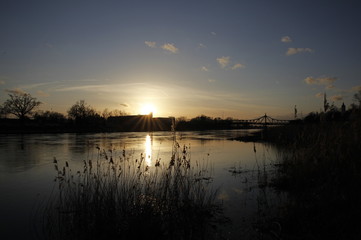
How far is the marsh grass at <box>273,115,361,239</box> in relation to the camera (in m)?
4.80

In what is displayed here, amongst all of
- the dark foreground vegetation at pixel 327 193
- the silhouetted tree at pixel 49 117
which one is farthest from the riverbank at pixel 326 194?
the silhouetted tree at pixel 49 117

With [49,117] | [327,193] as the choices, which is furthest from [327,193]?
[49,117]

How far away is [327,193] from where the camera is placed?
6.10m

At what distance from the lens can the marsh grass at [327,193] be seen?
480 cm

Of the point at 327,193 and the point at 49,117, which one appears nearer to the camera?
the point at 327,193

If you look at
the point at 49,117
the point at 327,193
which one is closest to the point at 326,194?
the point at 327,193

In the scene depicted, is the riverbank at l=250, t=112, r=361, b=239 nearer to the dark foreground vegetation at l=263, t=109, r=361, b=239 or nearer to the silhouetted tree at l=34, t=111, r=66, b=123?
the dark foreground vegetation at l=263, t=109, r=361, b=239

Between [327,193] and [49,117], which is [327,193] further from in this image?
[49,117]

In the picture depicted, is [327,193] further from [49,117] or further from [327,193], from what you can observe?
[49,117]

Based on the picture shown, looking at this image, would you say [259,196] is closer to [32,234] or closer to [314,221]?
[314,221]

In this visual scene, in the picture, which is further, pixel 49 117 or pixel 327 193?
pixel 49 117

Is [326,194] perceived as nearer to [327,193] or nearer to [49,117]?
[327,193]

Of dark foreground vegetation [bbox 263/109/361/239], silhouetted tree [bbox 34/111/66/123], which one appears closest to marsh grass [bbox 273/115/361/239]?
dark foreground vegetation [bbox 263/109/361/239]

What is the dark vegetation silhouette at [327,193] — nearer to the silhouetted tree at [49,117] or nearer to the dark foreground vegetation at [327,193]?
the dark foreground vegetation at [327,193]
